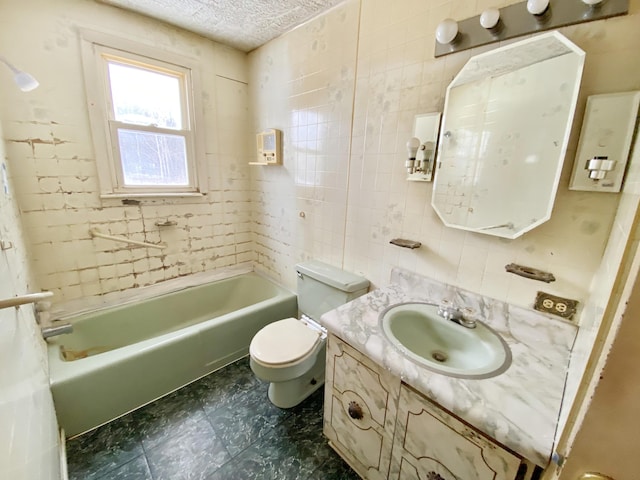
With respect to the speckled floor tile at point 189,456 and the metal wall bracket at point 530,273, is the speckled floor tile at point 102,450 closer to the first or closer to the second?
the speckled floor tile at point 189,456

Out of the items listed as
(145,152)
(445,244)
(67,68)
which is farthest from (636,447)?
(67,68)

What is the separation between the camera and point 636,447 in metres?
0.32

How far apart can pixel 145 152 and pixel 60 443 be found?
5.82ft

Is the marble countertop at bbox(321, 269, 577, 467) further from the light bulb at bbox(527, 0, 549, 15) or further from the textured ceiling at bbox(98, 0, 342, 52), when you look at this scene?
the textured ceiling at bbox(98, 0, 342, 52)

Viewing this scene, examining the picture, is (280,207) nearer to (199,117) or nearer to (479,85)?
(199,117)

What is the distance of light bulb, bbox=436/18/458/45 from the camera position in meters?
1.04

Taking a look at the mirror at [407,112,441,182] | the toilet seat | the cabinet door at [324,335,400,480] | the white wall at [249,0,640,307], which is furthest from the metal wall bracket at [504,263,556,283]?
the toilet seat

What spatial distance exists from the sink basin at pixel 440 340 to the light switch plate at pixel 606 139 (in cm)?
64

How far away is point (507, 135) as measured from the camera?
1.02 m

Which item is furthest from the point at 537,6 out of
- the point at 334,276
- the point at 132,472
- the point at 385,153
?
the point at 132,472

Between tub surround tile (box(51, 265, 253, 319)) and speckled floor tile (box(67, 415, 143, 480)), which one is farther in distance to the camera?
tub surround tile (box(51, 265, 253, 319))

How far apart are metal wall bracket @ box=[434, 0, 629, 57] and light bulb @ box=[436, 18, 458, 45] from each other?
5 centimetres

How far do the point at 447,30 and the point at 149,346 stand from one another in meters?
2.15

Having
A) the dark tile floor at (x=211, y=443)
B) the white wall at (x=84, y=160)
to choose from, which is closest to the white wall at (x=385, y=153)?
the white wall at (x=84, y=160)
